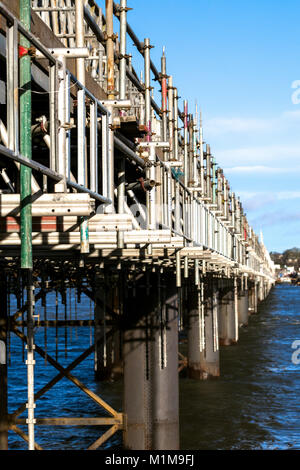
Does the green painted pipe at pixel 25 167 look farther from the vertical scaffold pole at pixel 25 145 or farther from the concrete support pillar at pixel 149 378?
the concrete support pillar at pixel 149 378

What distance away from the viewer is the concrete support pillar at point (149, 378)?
64.8 ft

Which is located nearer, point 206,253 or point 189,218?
point 206,253

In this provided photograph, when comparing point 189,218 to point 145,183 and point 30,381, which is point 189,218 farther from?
point 30,381

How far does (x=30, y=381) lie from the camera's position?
28.1 feet

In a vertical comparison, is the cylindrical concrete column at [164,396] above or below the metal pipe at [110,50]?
below

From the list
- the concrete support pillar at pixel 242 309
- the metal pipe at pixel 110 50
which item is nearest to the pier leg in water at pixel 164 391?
the metal pipe at pixel 110 50

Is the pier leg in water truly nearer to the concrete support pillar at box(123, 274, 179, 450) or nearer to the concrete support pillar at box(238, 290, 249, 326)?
the concrete support pillar at box(123, 274, 179, 450)

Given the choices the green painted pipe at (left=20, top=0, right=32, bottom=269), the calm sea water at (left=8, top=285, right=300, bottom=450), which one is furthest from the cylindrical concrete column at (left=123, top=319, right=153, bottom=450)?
the green painted pipe at (left=20, top=0, right=32, bottom=269)

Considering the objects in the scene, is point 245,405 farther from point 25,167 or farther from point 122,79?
point 25,167

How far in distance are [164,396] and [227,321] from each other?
3003 cm

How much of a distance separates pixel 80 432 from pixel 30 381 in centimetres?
1860

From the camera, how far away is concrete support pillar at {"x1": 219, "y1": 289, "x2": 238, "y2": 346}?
4975 cm

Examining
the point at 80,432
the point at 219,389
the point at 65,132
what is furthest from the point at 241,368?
the point at 65,132

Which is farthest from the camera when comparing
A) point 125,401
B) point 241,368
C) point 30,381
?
point 241,368
